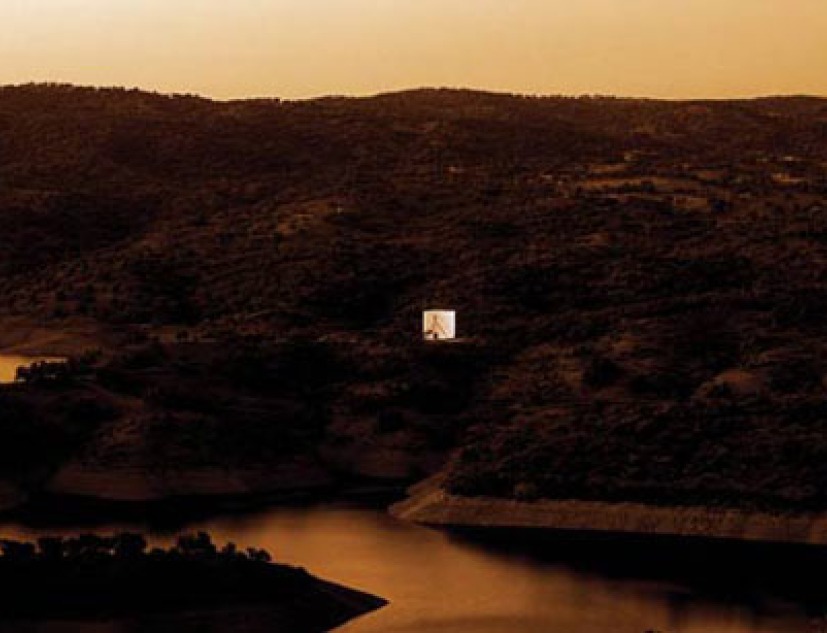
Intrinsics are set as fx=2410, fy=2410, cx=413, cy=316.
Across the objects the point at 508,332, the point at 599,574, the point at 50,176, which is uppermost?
the point at 50,176

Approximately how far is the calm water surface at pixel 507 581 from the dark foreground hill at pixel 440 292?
4.72 m

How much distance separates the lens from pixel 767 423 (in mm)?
71750

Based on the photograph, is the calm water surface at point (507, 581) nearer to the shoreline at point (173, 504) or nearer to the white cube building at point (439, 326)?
the shoreline at point (173, 504)

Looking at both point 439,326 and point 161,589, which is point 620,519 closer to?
point 161,589

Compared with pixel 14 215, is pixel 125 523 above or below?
below

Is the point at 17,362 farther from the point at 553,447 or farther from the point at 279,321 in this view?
the point at 553,447

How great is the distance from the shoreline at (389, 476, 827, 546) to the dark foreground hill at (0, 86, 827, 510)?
714 mm

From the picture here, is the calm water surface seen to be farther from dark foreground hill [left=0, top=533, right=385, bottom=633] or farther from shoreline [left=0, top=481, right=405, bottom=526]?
shoreline [left=0, top=481, right=405, bottom=526]

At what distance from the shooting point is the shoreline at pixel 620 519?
62878 mm

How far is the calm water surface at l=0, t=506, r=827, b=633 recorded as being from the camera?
5138 cm

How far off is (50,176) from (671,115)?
58.0m

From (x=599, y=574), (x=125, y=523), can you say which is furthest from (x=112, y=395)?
(x=599, y=574)

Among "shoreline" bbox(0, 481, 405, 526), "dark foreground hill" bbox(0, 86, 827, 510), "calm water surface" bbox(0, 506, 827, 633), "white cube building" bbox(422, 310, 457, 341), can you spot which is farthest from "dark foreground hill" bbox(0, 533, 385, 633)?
"white cube building" bbox(422, 310, 457, 341)

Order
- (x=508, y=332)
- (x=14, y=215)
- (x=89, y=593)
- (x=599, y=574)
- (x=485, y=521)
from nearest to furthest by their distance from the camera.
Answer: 1. (x=89, y=593)
2. (x=599, y=574)
3. (x=485, y=521)
4. (x=508, y=332)
5. (x=14, y=215)
